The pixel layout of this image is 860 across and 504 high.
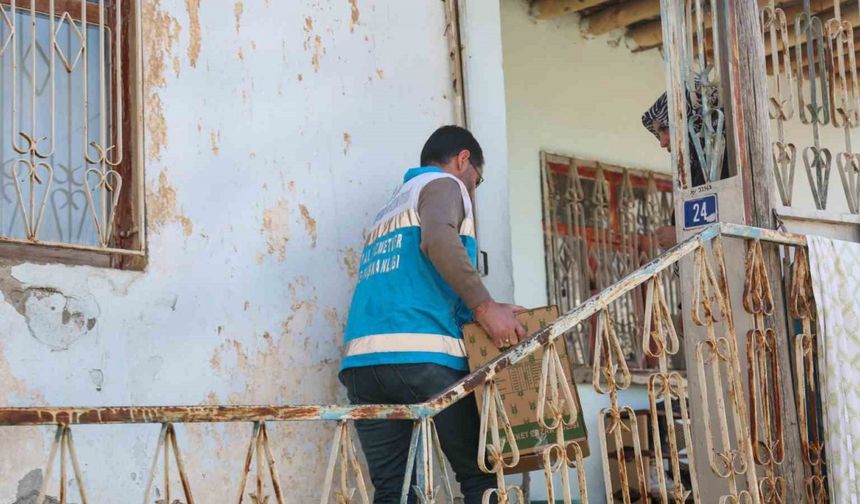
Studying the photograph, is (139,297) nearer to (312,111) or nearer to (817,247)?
(312,111)

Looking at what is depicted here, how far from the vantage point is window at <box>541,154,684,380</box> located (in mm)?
7430

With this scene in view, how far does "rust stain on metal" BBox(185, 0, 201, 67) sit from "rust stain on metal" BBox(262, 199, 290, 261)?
0.67 m

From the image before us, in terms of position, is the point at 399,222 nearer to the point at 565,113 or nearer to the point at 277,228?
the point at 277,228

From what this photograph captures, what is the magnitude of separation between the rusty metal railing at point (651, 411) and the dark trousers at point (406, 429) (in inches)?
4.2

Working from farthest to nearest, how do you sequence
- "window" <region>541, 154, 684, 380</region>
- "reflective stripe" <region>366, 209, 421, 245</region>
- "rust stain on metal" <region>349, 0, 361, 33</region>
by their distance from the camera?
1. "window" <region>541, 154, 684, 380</region>
2. "rust stain on metal" <region>349, 0, 361, 33</region>
3. "reflective stripe" <region>366, 209, 421, 245</region>

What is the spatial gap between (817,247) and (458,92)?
1.82 meters

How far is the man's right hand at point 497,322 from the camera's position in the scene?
431 centimetres

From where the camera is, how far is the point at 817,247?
467cm

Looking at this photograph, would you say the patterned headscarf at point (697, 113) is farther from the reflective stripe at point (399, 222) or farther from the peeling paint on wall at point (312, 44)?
the peeling paint on wall at point (312, 44)

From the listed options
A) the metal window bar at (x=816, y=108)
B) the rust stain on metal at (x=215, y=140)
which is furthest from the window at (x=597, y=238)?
the rust stain on metal at (x=215, y=140)

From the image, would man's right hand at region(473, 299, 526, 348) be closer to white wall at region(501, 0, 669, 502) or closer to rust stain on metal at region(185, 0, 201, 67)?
rust stain on metal at region(185, 0, 201, 67)

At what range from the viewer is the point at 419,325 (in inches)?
172

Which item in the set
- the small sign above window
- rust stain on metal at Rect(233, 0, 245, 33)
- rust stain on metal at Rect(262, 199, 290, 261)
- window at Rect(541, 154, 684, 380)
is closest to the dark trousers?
rust stain on metal at Rect(262, 199, 290, 261)

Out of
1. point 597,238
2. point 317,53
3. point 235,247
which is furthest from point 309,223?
point 597,238
